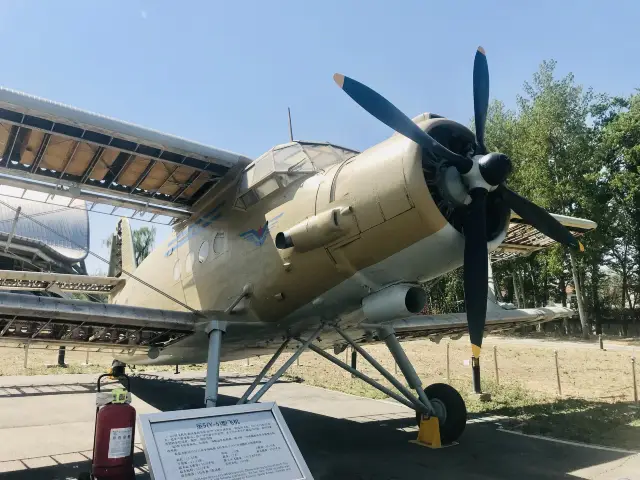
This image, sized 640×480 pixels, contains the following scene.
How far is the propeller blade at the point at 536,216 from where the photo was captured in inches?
274

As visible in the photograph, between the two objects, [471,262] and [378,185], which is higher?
[378,185]

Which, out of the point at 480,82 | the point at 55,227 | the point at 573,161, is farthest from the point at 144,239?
the point at 480,82

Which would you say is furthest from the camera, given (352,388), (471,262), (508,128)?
(508,128)

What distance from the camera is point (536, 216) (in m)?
7.39

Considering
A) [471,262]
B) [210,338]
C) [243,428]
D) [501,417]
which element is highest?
[471,262]

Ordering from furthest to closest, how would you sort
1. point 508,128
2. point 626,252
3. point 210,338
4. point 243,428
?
point 626,252 → point 508,128 → point 210,338 → point 243,428

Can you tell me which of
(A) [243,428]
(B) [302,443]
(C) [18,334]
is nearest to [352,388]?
(B) [302,443]

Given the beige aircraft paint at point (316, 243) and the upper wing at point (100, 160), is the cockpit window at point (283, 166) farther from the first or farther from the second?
the upper wing at point (100, 160)

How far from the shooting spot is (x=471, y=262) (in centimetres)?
643

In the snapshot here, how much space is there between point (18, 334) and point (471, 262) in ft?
24.2

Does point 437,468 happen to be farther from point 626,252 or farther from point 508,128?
Result: point 626,252

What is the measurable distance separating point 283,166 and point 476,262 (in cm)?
321

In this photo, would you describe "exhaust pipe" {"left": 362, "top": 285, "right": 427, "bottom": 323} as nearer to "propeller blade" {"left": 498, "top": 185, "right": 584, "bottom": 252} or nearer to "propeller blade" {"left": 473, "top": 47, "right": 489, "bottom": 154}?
"propeller blade" {"left": 498, "top": 185, "right": 584, "bottom": 252}

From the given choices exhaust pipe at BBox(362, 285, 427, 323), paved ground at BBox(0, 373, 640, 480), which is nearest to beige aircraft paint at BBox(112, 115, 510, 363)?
exhaust pipe at BBox(362, 285, 427, 323)
